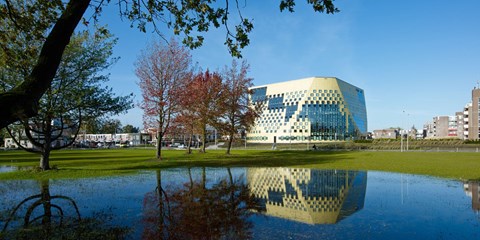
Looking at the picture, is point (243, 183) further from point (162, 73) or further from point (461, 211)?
point (162, 73)

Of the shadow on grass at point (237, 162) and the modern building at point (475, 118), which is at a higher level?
the modern building at point (475, 118)

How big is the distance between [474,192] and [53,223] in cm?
1712

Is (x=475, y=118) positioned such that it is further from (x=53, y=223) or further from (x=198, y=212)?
(x=53, y=223)

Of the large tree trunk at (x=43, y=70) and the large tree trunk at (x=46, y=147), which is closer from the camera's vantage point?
the large tree trunk at (x=43, y=70)

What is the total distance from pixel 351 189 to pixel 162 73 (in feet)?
90.3

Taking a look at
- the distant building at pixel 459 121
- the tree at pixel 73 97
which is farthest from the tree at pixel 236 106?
the distant building at pixel 459 121

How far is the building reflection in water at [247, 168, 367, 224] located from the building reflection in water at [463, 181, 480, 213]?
391 cm

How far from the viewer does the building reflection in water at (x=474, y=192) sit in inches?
488

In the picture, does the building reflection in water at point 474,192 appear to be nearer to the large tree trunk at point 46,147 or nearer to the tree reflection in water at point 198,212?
the tree reflection in water at point 198,212

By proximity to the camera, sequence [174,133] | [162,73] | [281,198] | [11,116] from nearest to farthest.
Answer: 1. [11,116]
2. [281,198]
3. [162,73]
4. [174,133]

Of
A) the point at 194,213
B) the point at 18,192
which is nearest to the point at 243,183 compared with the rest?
the point at 194,213

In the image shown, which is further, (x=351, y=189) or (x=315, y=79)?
(x=315, y=79)

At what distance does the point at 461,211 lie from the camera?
11.6 m

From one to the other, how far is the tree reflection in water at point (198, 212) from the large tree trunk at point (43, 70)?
4317mm
